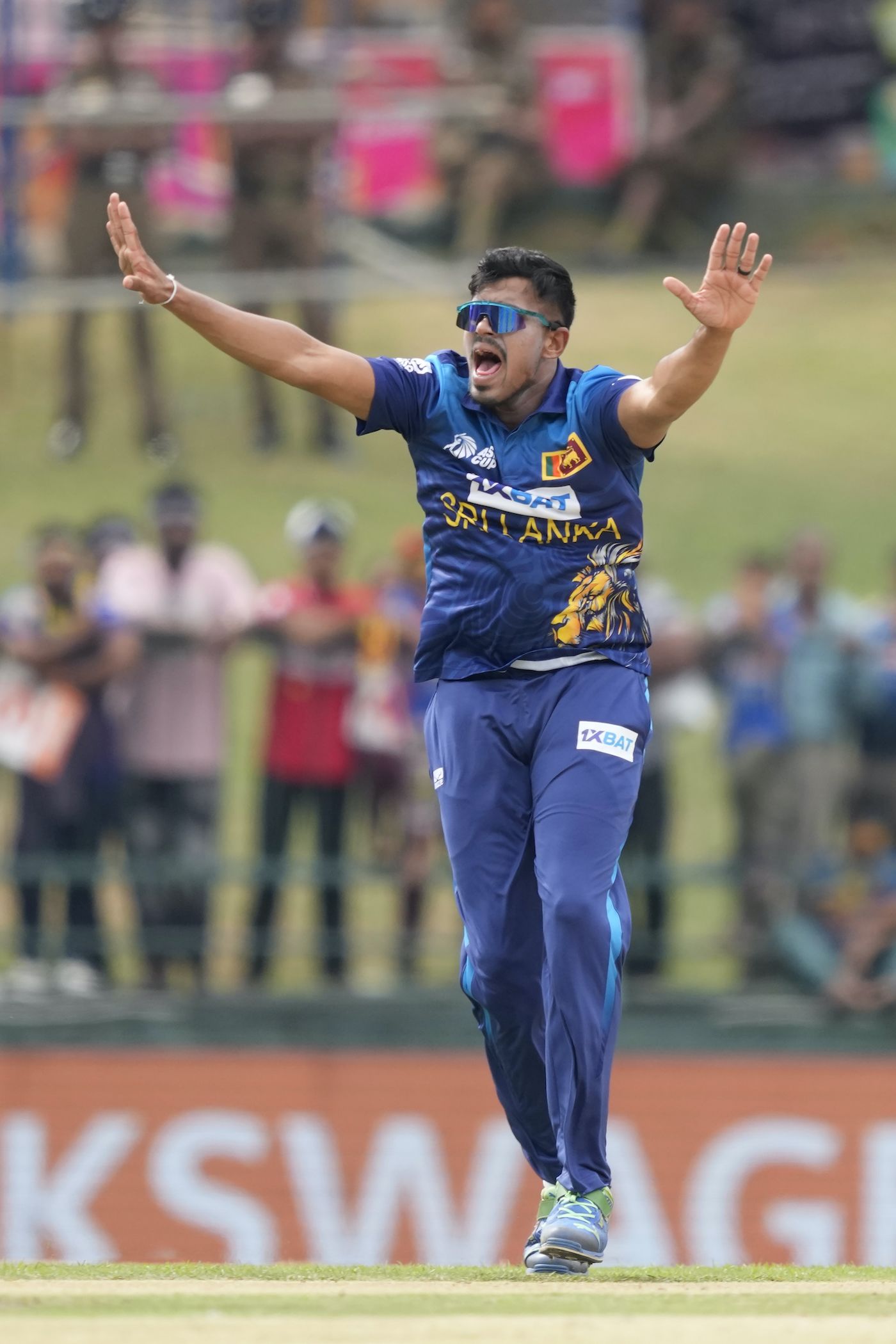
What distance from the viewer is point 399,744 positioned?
38.2 feet

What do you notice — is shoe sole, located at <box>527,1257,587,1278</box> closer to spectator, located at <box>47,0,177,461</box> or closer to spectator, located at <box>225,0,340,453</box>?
spectator, located at <box>225,0,340,453</box>

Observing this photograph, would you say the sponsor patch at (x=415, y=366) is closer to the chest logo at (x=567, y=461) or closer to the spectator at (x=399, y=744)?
the chest logo at (x=567, y=461)

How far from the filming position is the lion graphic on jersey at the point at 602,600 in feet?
18.9

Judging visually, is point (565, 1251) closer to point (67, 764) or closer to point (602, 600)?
point (602, 600)

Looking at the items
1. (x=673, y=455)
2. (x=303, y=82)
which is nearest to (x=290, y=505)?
(x=303, y=82)

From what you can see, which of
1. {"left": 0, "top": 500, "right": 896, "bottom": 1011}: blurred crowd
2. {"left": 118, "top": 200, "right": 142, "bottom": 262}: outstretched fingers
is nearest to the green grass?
{"left": 118, "top": 200, "right": 142, "bottom": 262}: outstretched fingers

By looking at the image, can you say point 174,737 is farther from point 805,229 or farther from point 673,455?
point 805,229

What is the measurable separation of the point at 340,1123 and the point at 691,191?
11.2 m

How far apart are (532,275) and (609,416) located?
0.44 meters

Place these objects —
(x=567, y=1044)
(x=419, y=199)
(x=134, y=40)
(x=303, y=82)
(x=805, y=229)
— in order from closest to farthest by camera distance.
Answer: (x=567, y=1044) < (x=303, y=82) < (x=134, y=40) < (x=419, y=199) < (x=805, y=229)

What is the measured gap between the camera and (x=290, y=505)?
1733cm

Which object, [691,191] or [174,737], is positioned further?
[691,191]

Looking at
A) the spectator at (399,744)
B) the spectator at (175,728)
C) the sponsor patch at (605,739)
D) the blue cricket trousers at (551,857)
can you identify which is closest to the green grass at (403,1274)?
the blue cricket trousers at (551,857)

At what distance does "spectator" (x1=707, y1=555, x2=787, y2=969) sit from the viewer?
11.6m
